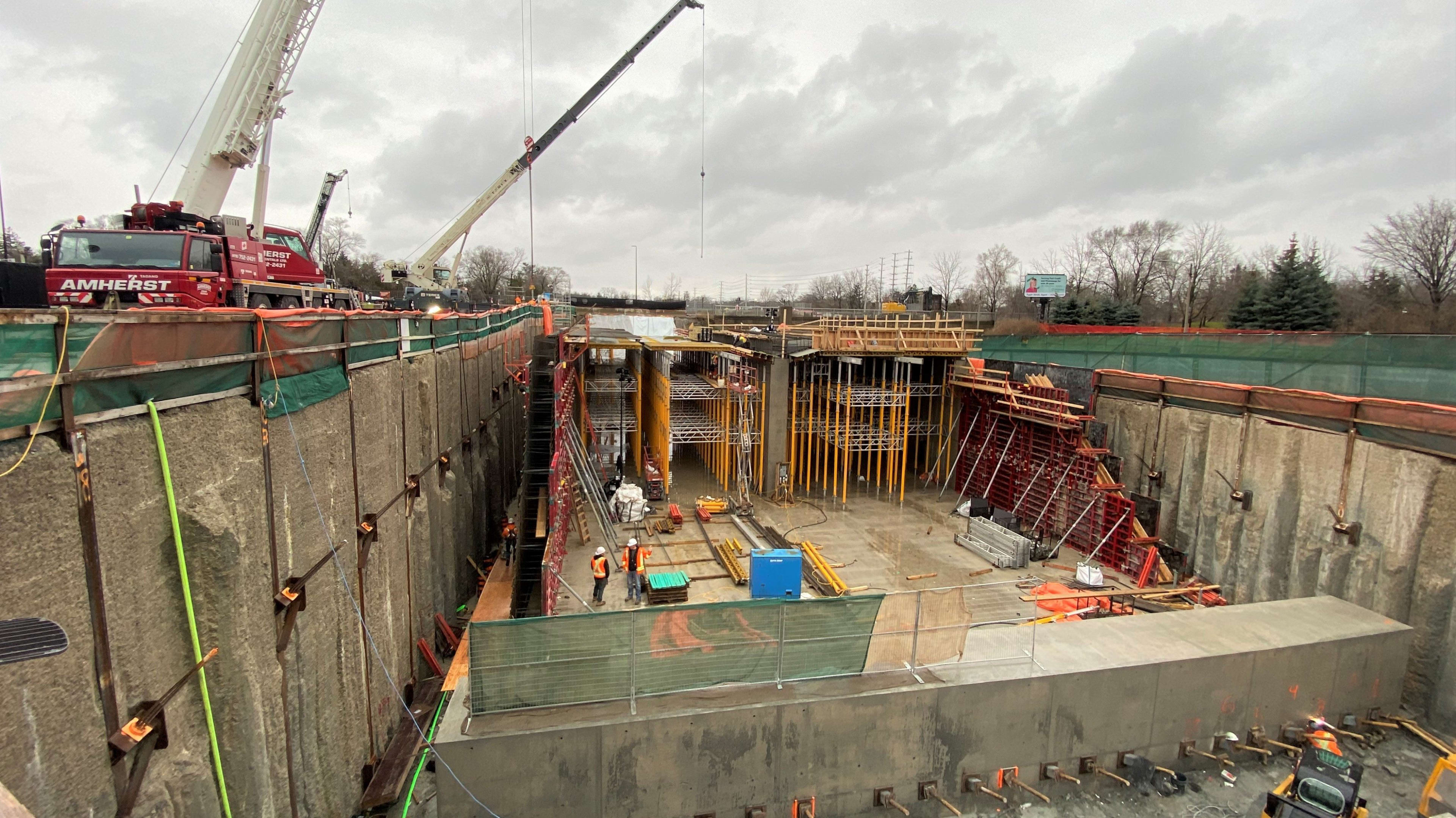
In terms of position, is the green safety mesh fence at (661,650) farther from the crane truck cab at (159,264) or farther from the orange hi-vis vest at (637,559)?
the crane truck cab at (159,264)

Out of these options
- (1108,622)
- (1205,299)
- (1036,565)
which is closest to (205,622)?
(1108,622)

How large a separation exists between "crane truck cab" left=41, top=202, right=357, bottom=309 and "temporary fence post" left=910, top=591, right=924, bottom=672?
35.7 ft

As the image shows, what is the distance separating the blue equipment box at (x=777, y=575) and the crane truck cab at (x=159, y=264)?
9.66 m

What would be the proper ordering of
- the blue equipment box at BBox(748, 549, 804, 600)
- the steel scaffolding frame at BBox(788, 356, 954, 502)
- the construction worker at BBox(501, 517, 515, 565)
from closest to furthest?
the blue equipment box at BBox(748, 549, 804, 600)
the construction worker at BBox(501, 517, 515, 565)
the steel scaffolding frame at BBox(788, 356, 954, 502)

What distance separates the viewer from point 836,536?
53.0ft

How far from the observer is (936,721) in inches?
320

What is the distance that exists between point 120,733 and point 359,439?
14.7ft

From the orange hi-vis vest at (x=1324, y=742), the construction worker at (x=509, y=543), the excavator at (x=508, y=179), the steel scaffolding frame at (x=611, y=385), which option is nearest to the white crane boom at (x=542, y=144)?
the excavator at (x=508, y=179)

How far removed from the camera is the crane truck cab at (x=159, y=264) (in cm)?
893

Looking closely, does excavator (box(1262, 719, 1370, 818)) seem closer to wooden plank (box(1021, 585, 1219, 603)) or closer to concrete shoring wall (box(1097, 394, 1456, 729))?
wooden plank (box(1021, 585, 1219, 603))

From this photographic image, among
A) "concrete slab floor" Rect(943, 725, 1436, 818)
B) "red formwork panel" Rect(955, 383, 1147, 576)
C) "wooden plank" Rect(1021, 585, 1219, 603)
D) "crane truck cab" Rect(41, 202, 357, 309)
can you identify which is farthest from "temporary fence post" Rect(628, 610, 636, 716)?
"red formwork panel" Rect(955, 383, 1147, 576)

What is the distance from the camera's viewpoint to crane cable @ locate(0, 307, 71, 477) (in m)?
3.25

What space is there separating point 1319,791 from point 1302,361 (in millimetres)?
9174

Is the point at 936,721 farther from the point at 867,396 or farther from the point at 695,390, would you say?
the point at 695,390
